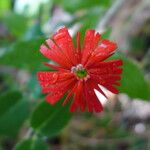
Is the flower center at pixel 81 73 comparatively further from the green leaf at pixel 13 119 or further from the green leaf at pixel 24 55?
the green leaf at pixel 13 119

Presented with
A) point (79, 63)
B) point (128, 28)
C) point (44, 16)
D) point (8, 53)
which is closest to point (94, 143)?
point (128, 28)

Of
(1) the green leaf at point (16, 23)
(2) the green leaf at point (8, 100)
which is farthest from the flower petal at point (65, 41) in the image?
(1) the green leaf at point (16, 23)

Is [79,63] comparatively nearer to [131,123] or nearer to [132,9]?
[131,123]

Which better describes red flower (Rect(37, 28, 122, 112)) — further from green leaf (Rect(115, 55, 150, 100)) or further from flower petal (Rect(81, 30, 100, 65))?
green leaf (Rect(115, 55, 150, 100))

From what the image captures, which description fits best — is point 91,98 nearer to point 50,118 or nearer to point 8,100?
point 50,118

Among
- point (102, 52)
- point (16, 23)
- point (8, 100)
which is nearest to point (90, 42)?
point (102, 52)

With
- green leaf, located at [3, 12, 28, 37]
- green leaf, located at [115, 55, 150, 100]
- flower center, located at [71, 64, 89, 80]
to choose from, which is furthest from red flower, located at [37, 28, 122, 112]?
green leaf, located at [3, 12, 28, 37]
